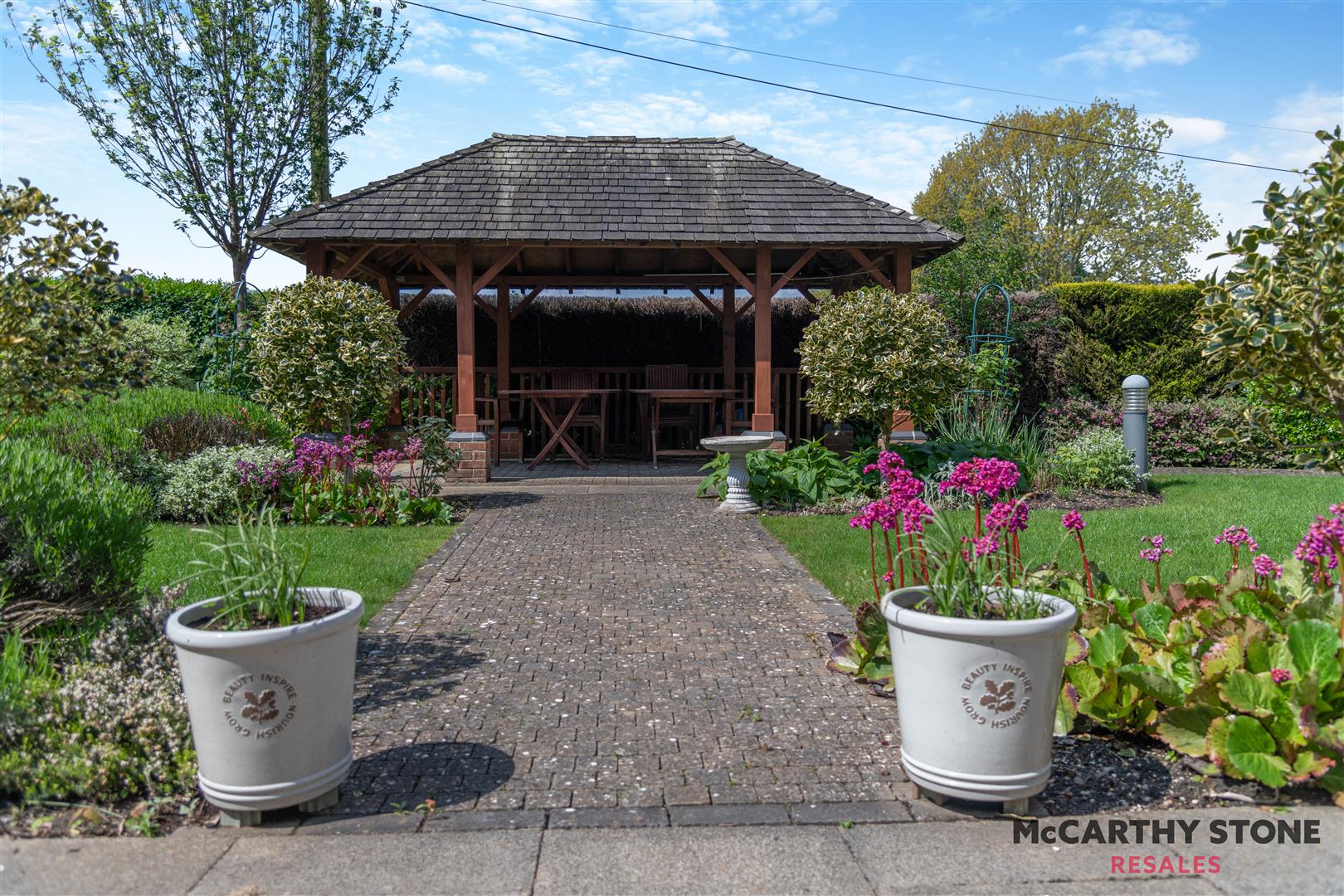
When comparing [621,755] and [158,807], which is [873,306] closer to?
[621,755]

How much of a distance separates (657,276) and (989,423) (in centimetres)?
572

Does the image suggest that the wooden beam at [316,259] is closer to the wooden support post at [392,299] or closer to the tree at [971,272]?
the wooden support post at [392,299]

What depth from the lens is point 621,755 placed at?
11.6 ft

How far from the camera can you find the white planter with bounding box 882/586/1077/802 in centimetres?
294

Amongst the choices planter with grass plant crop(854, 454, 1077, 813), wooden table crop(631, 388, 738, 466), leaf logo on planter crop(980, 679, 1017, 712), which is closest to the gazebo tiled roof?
wooden table crop(631, 388, 738, 466)

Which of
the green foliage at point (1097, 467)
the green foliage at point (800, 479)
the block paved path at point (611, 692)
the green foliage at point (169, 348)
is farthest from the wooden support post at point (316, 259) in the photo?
the green foliage at point (1097, 467)

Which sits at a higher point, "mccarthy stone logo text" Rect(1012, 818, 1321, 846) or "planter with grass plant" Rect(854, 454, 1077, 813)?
"planter with grass plant" Rect(854, 454, 1077, 813)

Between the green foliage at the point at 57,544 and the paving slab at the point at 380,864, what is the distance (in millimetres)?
2014

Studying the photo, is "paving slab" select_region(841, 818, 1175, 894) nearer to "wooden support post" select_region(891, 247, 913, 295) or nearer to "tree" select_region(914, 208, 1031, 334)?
"wooden support post" select_region(891, 247, 913, 295)

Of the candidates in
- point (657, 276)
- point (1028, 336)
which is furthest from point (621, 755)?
point (1028, 336)

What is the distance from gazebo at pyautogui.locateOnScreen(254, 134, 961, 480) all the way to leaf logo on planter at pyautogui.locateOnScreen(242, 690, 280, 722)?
849cm

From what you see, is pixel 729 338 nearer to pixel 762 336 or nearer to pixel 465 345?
pixel 762 336

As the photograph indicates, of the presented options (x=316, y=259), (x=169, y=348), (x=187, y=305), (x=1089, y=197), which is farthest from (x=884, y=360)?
(x=1089, y=197)

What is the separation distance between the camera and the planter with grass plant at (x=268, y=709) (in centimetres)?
290
